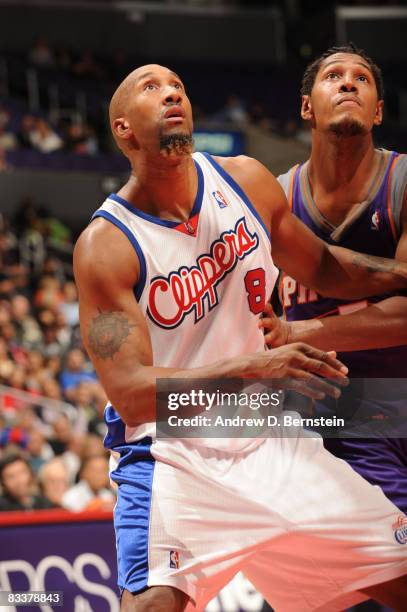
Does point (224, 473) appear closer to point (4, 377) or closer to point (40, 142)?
point (4, 377)

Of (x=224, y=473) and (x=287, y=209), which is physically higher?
(x=287, y=209)

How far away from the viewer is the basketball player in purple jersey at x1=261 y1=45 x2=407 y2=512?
3.51 meters

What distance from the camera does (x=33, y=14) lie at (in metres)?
20.6

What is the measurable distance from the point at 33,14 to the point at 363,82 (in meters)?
18.3

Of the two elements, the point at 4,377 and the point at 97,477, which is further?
the point at 4,377

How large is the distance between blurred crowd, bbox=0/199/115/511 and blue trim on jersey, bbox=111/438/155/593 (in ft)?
13.8

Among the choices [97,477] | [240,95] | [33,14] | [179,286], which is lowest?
[97,477]

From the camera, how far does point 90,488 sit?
8070 millimetres

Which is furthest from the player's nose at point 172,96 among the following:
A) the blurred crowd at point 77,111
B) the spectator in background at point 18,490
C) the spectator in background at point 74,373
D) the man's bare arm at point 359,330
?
the blurred crowd at point 77,111

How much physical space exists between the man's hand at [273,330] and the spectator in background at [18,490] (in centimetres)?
429

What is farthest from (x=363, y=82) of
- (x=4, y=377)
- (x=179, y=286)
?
(x=4, y=377)

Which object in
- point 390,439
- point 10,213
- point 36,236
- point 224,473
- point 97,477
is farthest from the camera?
point 10,213

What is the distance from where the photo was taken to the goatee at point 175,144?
3316 mm

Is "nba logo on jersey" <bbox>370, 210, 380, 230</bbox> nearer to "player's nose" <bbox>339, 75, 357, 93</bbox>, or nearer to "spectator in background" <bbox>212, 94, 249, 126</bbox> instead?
"player's nose" <bbox>339, 75, 357, 93</bbox>
